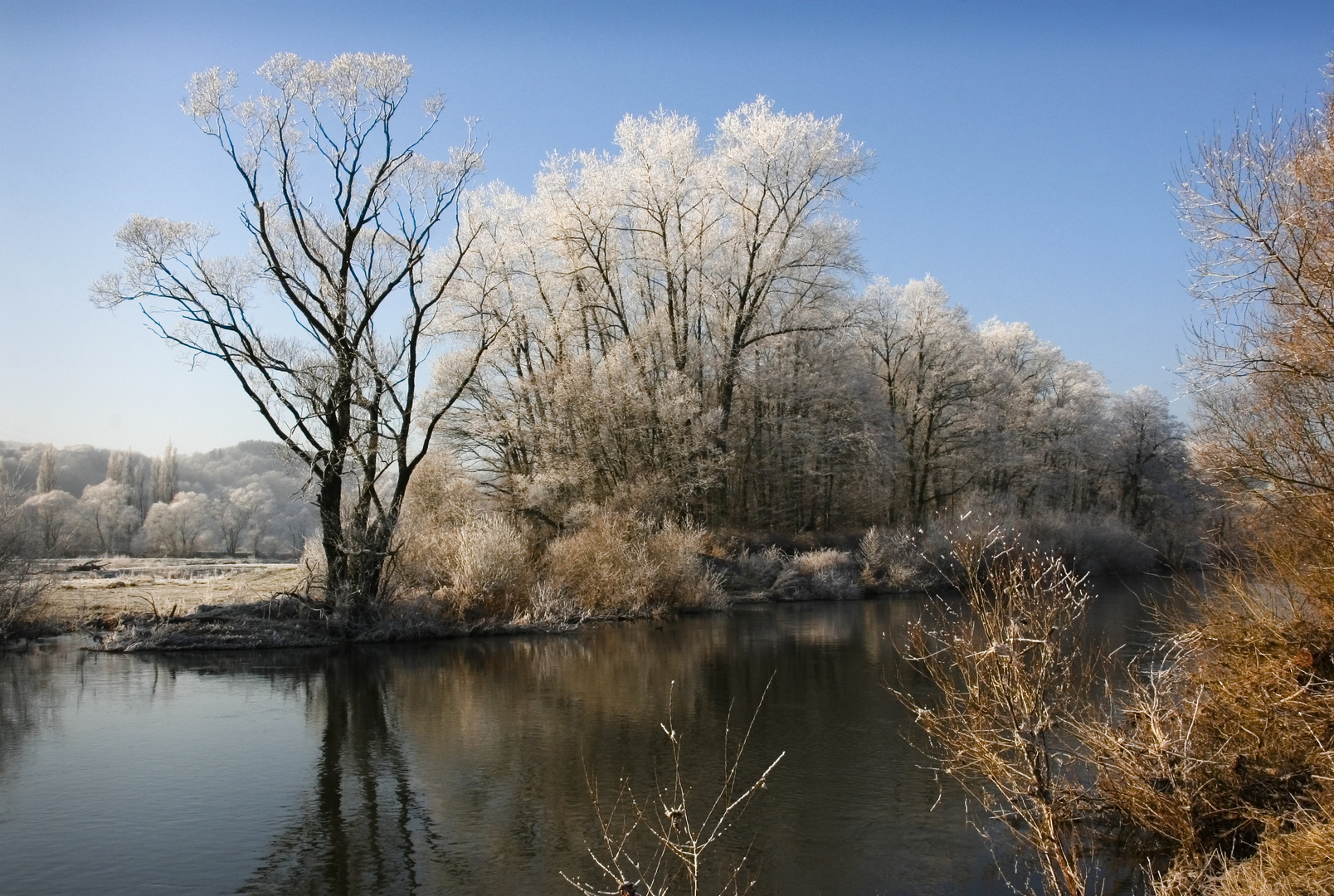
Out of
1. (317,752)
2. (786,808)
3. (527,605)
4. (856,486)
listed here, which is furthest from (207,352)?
(856,486)

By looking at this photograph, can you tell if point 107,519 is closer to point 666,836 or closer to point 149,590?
point 149,590

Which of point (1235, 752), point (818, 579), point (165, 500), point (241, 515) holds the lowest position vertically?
point (1235, 752)

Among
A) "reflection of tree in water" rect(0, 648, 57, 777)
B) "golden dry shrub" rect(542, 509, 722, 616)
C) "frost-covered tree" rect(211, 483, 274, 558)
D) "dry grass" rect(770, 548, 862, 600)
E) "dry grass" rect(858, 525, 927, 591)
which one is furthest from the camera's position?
"frost-covered tree" rect(211, 483, 274, 558)

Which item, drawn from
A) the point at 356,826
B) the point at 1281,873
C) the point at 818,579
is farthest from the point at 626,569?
the point at 1281,873

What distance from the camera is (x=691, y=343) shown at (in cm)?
3362

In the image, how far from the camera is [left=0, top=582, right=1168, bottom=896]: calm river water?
7.38 metres

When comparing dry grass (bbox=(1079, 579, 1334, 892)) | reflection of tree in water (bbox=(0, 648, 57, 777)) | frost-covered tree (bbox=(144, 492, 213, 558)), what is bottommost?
reflection of tree in water (bbox=(0, 648, 57, 777))

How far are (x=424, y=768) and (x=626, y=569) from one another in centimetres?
1339

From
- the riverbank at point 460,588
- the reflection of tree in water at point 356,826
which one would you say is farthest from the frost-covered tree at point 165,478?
the reflection of tree in water at point 356,826

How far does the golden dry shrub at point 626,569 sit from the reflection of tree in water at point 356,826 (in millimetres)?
9780

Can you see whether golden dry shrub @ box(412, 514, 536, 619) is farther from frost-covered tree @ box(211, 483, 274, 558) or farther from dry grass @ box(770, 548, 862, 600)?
frost-covered tree @ box(211, 483, 274, 558)

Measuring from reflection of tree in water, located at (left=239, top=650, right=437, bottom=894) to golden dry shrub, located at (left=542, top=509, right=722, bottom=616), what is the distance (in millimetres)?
9780

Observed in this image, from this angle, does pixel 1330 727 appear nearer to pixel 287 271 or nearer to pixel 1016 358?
pixel 287 271

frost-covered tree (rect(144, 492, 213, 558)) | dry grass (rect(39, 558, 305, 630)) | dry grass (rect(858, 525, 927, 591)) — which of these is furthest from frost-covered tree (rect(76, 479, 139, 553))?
dry grass (rect(858, 525, 927, 591))
